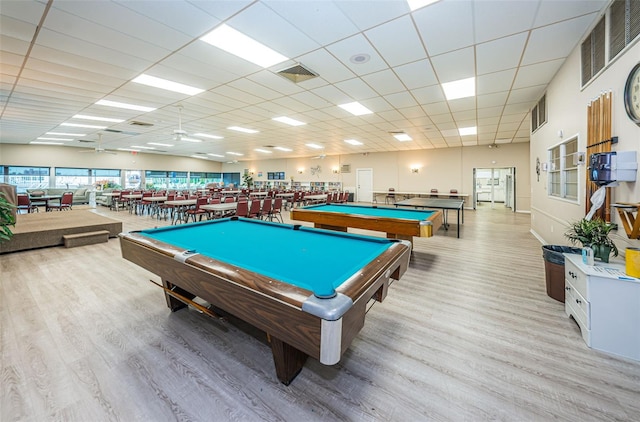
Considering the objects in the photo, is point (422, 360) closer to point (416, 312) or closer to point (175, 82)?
point (416, 312)

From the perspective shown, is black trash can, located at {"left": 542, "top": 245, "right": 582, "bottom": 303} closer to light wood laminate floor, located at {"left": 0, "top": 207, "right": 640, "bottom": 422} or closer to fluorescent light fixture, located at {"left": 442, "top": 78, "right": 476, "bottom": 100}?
light wood laminate floor, located at {"left": 0, "top": 207, "right": 640, "bottom": 422}

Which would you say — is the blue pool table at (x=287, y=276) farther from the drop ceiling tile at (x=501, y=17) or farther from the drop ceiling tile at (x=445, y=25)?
the drop ceiling tile at (x=501, y=17)

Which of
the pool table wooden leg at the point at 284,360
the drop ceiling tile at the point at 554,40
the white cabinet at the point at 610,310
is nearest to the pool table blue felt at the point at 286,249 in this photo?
the pool table wooden leg at the point at 284,360

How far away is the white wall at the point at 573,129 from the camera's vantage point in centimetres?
219

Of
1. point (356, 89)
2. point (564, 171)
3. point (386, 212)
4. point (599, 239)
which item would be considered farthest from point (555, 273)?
point (356, 89)

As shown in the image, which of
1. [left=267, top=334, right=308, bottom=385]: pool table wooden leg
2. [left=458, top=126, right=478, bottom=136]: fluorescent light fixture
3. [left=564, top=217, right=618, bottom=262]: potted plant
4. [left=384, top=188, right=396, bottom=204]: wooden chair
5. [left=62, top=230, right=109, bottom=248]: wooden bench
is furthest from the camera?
[left=384, top=188, right=396, bottom=204]: wooden chair

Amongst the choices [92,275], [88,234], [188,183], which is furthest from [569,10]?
[188,183]

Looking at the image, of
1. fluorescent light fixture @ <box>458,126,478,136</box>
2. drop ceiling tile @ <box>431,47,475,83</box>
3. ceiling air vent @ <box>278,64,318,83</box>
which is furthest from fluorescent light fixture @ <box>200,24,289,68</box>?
fluorescent light fixture @ <box>458,126,478,136</box>

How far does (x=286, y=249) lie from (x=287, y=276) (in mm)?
554

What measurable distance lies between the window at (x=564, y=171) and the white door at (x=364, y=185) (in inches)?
373

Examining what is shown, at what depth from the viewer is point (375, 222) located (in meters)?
3.63

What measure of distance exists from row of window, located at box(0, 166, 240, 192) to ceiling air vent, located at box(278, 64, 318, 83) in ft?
43.6

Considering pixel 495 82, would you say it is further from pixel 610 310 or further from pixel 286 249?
pixel 286 249

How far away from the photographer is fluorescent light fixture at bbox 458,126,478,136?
7.57 meters
